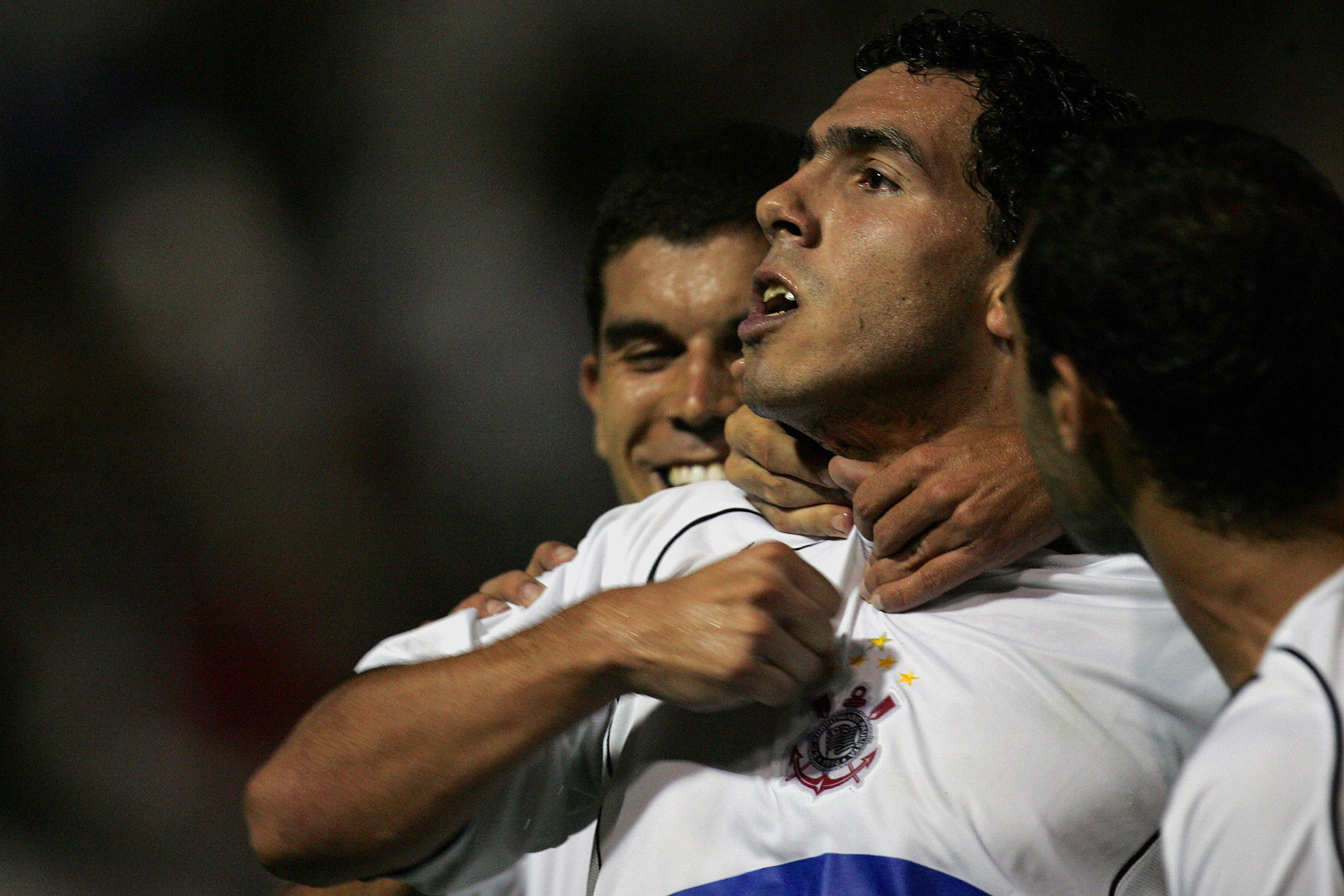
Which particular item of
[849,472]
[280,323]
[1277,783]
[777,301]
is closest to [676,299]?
[777,301]

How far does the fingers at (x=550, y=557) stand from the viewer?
202 cm

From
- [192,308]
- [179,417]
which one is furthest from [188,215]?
[179,417]

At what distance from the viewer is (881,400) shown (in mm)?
1705

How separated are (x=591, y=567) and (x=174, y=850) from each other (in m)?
2.62

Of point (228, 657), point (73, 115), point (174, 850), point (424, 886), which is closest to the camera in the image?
point (424, 886)

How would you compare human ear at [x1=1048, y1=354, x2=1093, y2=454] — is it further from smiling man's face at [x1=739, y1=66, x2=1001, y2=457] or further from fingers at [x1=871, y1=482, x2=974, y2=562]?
smiling man's face at [x1=739, y1=66, x2=1001, y2=457]

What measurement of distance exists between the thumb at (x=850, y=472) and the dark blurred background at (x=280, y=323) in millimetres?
2630

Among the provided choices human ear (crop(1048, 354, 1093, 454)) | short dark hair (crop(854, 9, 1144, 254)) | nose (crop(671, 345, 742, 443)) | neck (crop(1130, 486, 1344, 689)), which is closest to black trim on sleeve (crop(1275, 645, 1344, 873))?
neck (crop(1130, 486, 1344, 689))

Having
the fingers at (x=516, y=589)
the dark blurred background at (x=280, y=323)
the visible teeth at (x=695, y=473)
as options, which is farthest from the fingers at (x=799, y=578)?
the dark blurred background at (x=280, y=323)

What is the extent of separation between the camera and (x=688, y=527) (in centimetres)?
172

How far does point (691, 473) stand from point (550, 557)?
50 centimetres

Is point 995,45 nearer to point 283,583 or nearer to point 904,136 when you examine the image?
point 904,136

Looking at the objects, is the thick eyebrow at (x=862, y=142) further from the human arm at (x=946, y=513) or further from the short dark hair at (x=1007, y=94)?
the human arm at (x=946, y=513)

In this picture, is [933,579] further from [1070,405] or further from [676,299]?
[676,299]
